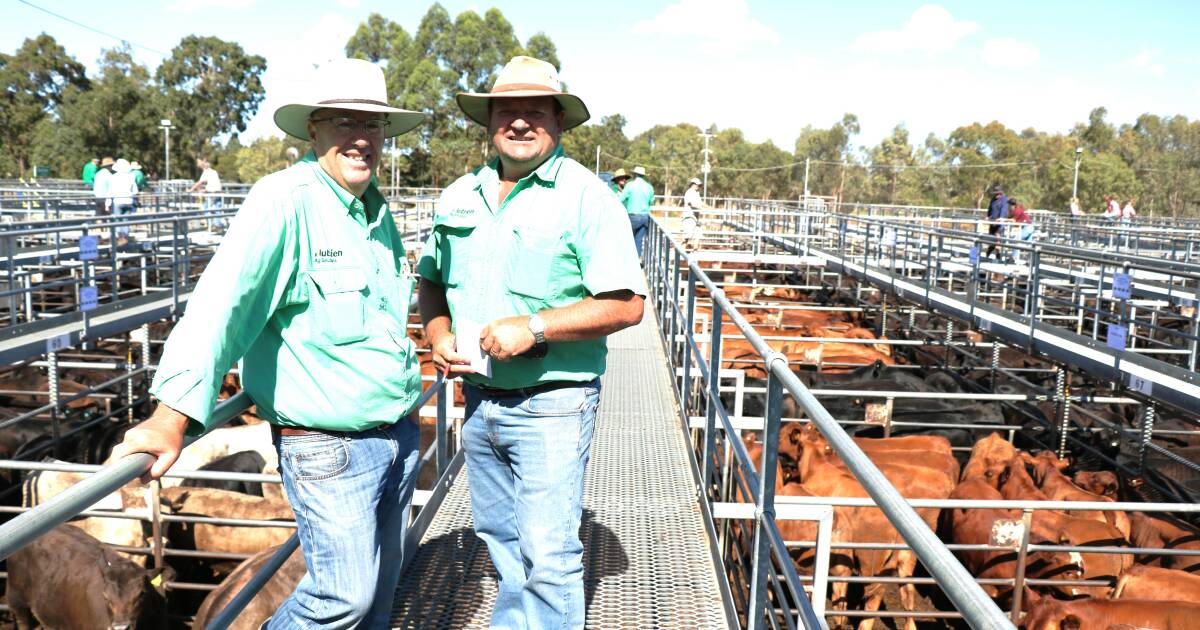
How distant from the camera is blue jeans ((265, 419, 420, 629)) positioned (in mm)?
2441

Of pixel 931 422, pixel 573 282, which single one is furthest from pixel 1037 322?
pixel 573 282

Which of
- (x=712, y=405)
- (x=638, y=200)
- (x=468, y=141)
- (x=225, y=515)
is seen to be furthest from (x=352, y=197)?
(x=468, y=141)

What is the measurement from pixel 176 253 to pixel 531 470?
28.8ft

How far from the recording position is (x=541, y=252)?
285 centimetres

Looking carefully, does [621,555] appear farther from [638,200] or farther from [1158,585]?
[638,200]

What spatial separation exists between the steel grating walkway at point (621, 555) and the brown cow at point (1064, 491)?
127 inches

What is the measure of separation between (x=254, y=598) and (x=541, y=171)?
10.7ft

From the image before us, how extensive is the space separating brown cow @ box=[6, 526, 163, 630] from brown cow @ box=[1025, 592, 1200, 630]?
5087 mm

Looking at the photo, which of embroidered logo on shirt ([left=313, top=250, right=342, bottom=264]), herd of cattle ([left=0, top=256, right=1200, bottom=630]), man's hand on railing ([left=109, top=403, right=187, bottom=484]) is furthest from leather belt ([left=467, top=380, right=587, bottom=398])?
herd of cattle ([left=0, top=256, right=1200, bottom=630])

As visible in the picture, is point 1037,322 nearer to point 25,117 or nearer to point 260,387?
point 260,387

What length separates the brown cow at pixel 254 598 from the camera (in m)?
4.73

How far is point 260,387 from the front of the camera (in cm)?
249

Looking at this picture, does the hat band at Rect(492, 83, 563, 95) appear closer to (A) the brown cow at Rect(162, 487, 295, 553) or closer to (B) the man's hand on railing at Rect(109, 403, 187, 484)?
(B) the man's hand on railing at Rect(109, 403, 187, 484)

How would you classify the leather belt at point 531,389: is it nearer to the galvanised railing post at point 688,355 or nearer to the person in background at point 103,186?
the galvanised railing post at point 688,355
